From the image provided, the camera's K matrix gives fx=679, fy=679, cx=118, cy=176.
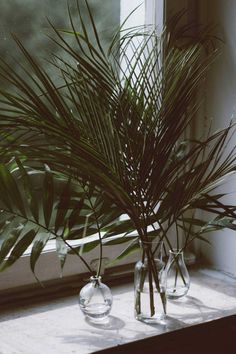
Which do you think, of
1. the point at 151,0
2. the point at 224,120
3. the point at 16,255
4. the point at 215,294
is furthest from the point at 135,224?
the point at 151,0

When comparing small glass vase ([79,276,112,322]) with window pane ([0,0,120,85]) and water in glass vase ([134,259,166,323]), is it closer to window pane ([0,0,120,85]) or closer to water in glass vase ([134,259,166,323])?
water in glass vase ([134,259,166,323])

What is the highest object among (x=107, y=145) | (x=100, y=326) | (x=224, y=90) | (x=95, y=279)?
(x=224, y=90)

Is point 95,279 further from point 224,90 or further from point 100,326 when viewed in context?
point 224,90

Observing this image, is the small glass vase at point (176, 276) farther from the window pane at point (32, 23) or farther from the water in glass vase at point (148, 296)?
the window pane at point (32, 23)

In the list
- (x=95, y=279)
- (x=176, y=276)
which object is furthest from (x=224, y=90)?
(x=95, y=279)

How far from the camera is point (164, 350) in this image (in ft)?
5.02

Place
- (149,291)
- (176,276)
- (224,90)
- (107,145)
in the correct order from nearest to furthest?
1. (107,145)
2. (149,291)
3. (176,276)
4. (224,90)

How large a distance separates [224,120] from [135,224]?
0.52 meters

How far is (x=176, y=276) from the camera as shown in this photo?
169 cm

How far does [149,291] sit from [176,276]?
0.53 feet

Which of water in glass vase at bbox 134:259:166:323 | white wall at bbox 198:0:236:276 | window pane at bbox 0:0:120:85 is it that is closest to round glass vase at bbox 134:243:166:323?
water in glass vase at bbox 134:259:166:323

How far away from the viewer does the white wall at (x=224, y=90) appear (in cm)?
180

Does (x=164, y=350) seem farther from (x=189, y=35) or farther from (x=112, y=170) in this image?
(x=189, y=35)

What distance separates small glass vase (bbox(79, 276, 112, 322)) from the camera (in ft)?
5.10
